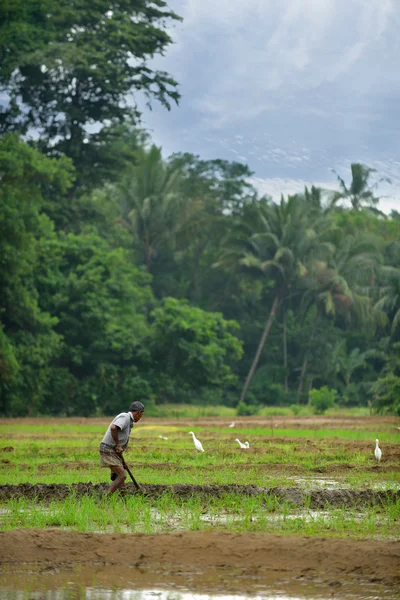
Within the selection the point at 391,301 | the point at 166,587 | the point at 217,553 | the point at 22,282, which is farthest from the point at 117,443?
the point at 391,301

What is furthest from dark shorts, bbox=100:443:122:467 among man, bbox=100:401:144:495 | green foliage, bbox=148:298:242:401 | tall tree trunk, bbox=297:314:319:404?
tall tree trunk, bbox=297:314:319:404

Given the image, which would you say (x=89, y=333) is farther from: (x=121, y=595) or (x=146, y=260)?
(x=121, y=595)

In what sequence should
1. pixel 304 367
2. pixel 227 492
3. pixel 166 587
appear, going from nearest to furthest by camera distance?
pixel 166 587 → pixel 227 492 → pixel 304 367

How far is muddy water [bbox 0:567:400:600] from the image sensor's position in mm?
6773

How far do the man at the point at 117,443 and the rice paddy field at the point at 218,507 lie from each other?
277 mm

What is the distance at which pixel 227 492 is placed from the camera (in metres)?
10.8

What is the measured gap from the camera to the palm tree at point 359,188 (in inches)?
2167

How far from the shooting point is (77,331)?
3441 cm

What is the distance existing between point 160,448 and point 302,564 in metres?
10.6

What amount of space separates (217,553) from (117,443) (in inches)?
107

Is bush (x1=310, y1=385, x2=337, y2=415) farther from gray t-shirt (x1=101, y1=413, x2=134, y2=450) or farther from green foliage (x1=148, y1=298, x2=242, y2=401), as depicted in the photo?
gray t-shirt (x1=101, y1=413, x2=134, y2=450)

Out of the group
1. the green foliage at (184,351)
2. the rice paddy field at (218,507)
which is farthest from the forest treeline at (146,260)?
the rice paddy field at (218,507)

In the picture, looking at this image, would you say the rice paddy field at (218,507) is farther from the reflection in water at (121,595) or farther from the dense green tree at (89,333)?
the dense green tree at (89,333)

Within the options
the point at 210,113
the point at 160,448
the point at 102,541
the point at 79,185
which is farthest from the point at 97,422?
the point at 210,113
